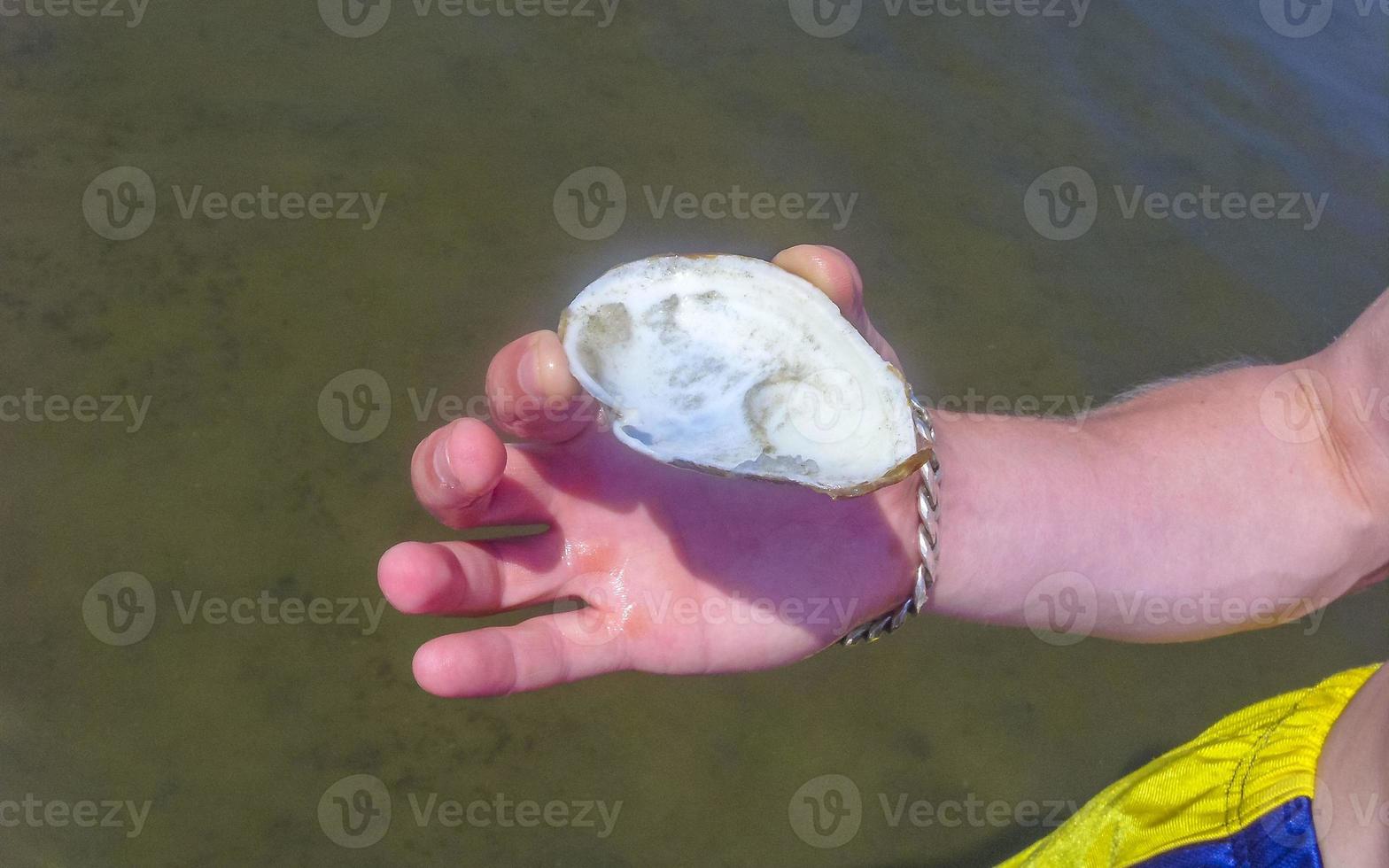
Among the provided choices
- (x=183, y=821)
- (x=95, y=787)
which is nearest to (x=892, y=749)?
(x=183, y=821)
